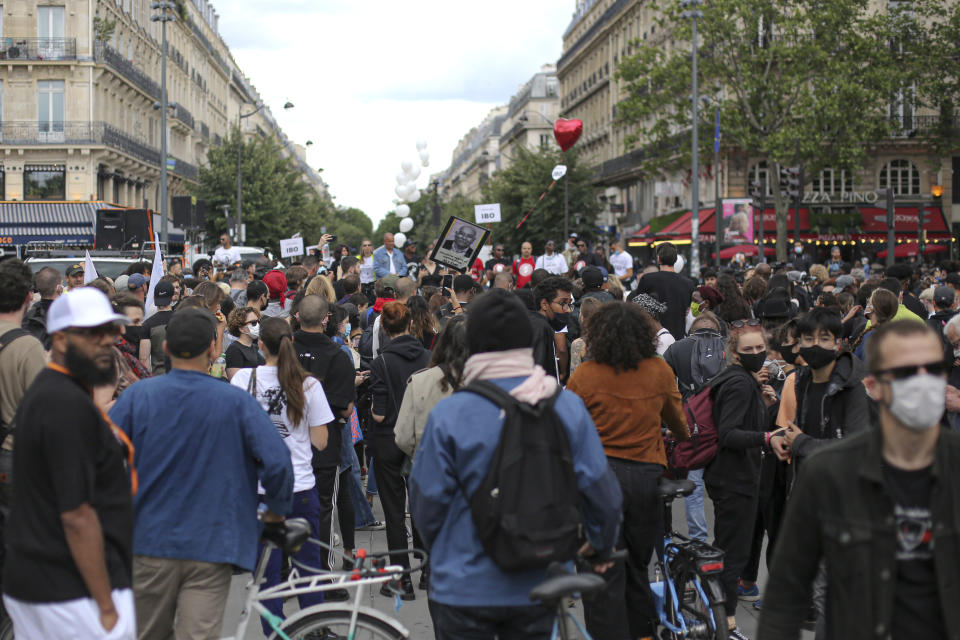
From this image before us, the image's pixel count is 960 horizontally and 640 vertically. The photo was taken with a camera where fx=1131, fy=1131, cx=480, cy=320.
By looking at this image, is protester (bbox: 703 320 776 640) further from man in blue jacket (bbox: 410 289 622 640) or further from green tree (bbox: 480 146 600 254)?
green tree (bbox: 480 146 600 254)

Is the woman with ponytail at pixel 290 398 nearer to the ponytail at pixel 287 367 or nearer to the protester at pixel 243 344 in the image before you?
the ponytail at pixel 287 367

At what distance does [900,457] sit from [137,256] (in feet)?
64.6

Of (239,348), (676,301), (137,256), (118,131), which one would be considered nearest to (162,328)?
(239,348)

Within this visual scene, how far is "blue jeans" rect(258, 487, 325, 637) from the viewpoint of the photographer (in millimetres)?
5437

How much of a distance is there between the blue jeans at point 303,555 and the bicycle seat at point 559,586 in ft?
6.75

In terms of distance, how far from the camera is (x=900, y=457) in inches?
116

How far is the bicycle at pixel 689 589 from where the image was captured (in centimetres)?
548

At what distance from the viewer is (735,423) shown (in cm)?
610

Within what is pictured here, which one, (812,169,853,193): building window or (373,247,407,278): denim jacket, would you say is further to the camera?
(812,169,853,193): building window

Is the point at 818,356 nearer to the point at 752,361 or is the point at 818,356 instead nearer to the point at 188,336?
the point at 752,361

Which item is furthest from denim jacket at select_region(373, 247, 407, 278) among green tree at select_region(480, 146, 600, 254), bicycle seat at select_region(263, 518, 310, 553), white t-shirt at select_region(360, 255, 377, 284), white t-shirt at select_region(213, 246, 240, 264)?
green tree at select_region(480, 146, 600, 254)

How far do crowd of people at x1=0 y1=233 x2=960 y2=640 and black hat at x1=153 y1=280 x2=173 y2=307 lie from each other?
4.41 feet

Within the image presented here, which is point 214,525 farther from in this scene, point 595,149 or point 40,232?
point 595,149

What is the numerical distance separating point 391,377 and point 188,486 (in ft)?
9.83
